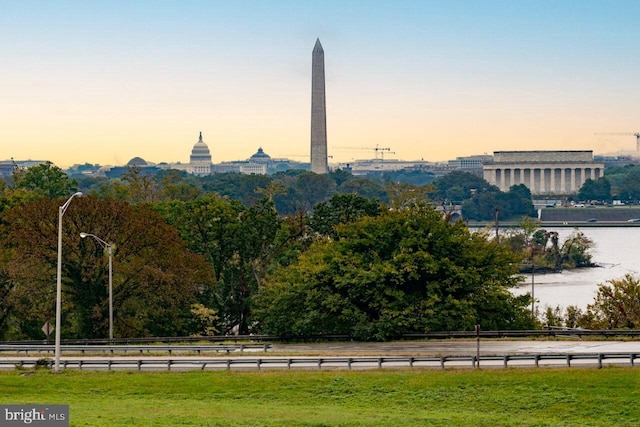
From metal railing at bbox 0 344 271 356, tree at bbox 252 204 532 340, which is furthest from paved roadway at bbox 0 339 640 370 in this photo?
tree at bbox 252 204 532 340

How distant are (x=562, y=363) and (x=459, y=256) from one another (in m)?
17.4

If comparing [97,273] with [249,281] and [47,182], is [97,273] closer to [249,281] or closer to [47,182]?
[249,281]

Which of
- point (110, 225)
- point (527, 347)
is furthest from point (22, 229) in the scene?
point (527, 347)

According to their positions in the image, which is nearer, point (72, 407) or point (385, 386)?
point (72, 407)

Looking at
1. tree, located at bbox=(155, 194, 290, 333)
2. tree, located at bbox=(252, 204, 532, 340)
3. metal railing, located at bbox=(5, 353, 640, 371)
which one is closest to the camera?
metal railing, located at bbox=(5, 353, 640, 371)

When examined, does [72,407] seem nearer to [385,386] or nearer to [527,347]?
[385,386]

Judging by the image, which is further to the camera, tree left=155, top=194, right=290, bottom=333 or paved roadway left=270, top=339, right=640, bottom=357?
tree left=155, top=194, right=290, bottom=333

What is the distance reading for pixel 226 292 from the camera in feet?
241

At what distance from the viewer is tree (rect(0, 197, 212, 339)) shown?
208 ft

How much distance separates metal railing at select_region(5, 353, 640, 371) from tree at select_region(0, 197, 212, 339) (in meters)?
16.1

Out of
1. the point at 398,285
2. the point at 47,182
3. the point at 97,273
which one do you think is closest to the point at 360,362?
the point at 398,285

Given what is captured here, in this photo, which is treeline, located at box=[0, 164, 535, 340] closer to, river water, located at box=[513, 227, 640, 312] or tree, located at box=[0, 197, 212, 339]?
tree, located at box=[0, 197, 212, 339]

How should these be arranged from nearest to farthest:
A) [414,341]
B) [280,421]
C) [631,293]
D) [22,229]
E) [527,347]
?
[280,421]
[527,347]
[414,341]
[22,229]
[631,293]

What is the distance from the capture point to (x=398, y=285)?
59625mm
